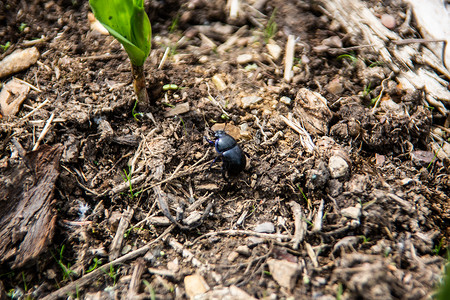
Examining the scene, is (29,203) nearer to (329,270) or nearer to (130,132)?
(130,132)

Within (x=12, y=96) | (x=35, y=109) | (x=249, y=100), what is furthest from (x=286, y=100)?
(x=12, y=96)

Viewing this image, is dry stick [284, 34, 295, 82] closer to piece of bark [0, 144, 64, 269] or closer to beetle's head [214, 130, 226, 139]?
beetle's head [214, 130, 226, 139]

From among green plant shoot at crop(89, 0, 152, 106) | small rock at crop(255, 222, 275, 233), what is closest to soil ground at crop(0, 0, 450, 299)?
small rock at crop(255, 222, 275, 233)

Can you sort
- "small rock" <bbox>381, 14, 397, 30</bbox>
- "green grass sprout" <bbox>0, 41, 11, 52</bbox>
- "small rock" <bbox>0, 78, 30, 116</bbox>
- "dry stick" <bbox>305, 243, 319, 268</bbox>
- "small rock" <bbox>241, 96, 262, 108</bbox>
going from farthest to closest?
"small rock" <bbox>381, 14, 397, 30</bbox> < "green grass sprout" <bbox>0, 41, 11, 52</bbox> < "small rock" <bbox>241, 96, 262, 108</bbox> < "small rock" <bbox>0, 78, 30, 116</bbox> < "dry stick" <bbox>305, 243, 319, 268</bbox>

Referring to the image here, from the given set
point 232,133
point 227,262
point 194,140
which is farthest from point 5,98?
point 227,262

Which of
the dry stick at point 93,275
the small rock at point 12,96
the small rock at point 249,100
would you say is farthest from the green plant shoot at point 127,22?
the dry stick at point 93,275

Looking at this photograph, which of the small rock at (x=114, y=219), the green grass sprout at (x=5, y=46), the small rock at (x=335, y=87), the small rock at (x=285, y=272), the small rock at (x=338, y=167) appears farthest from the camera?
the green grass sprout at (x=5, y=46)

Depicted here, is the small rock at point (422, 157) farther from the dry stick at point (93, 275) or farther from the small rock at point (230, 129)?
the dry stick at point (93, 275)
